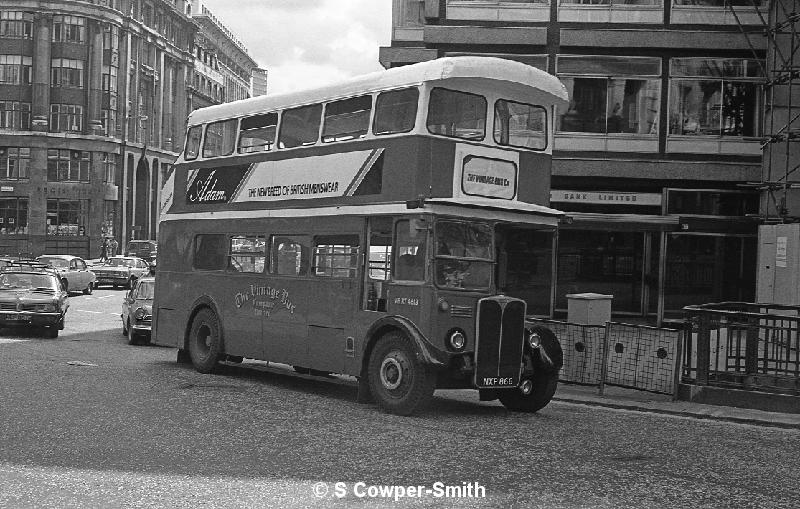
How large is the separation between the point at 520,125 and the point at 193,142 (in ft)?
21.9

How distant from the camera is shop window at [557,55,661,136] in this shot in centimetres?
2809

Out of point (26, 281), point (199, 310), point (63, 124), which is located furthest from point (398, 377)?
point (63, 124)

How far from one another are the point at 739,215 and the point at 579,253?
438 cm

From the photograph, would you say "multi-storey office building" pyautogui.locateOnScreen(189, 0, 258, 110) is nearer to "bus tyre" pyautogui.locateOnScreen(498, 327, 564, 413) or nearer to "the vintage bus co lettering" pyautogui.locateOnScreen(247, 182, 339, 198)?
"the vintage bus co lettering" pyautogui.locateOnScreen(247, 182, 339, 198)

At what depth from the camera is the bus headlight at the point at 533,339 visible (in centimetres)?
1305

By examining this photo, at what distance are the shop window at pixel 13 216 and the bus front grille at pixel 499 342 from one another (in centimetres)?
6741

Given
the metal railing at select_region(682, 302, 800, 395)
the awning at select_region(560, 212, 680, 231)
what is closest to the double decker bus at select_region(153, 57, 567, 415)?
the metal railing at select_region(682, 302, 800, 395)

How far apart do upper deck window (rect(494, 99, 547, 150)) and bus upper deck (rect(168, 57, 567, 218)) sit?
13 mm

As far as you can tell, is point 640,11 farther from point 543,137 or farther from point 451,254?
point 451,254

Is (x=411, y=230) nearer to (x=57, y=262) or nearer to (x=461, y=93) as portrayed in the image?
(x=461, y=93)

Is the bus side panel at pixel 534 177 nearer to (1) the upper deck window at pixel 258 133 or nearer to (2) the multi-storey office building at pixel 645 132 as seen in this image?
(1) the upper deck window at pixel 258 133

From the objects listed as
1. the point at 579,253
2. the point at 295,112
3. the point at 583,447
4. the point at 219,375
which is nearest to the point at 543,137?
the point at 295,112

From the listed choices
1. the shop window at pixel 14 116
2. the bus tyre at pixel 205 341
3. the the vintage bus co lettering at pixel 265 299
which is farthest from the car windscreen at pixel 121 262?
the the vintage bus co lettering at pixel 265 299

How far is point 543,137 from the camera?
1374 cm
